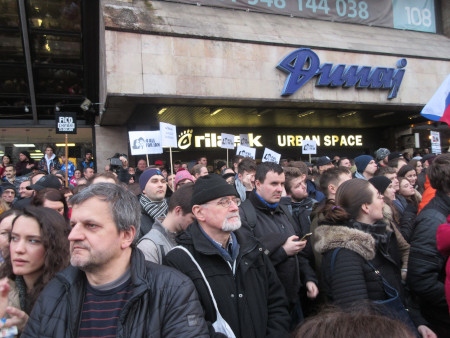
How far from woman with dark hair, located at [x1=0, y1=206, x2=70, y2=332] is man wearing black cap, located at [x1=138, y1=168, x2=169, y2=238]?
1533 millimetres

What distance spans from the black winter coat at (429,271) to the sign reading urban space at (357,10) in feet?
41.4

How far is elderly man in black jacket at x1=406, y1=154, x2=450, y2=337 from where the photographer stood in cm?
279

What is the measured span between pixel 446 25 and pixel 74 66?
16532 mm

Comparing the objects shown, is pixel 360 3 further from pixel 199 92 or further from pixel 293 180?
pixel 293 180

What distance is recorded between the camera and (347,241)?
2643 mm

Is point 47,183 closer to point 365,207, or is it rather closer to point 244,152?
point 365,207

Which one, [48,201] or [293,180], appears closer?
[48,201]

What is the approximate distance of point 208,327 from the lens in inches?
83.9

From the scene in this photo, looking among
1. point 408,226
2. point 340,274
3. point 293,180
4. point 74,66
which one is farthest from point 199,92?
point 340,274

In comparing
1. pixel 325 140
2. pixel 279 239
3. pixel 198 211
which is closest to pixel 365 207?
pixel 279 239

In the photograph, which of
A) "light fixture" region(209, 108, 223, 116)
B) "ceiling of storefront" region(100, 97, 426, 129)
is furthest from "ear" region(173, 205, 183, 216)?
"light fixture" region(209, 108, 223, 116)

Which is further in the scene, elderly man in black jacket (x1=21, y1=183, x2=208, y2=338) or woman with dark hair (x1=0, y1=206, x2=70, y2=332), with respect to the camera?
woman with dark hair (x1=0, y1=206, x2=70, y2=332)

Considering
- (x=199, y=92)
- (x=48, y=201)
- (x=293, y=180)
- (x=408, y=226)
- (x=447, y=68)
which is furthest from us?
(x=447, y=68)

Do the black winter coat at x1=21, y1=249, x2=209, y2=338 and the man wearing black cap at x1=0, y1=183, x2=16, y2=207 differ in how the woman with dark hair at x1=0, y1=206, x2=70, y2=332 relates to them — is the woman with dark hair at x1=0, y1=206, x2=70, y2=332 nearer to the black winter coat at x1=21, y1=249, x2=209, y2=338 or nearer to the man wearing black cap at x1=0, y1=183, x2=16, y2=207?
the black winter coat at x1=21, y1=249, x2=209, y2=338
